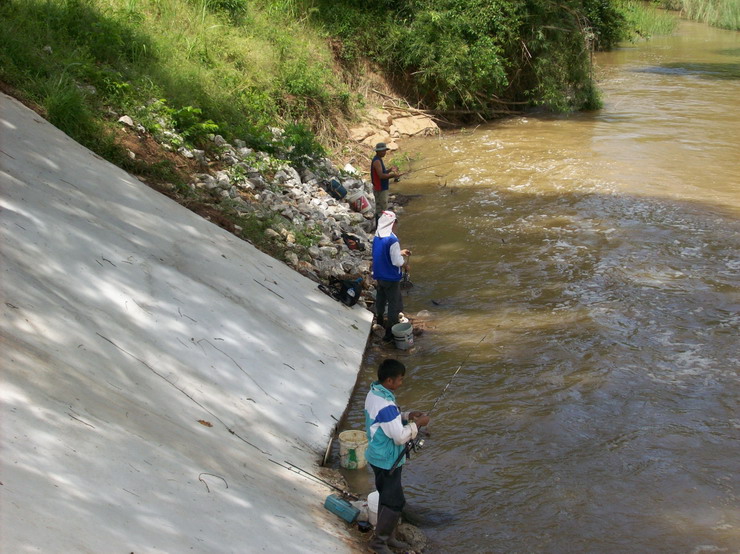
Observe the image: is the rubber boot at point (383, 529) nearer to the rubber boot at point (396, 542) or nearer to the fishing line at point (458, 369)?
the rubber boot at point (396, 542)

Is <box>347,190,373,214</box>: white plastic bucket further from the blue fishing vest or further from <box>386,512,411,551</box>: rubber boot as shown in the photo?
<box>386,512,411,551</box>: rubber boot

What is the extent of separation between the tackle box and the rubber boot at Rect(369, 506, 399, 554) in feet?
0.87

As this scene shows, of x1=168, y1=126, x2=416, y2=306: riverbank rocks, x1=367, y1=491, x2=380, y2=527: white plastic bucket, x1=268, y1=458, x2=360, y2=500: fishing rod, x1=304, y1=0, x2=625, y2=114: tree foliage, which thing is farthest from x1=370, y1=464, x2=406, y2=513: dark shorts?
x1=304, y1=0, x2=625, y2=114: tree foliage

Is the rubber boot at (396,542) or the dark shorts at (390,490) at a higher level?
the dark shorts at (390,490)

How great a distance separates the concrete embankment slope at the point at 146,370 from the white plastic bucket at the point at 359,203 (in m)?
4.46

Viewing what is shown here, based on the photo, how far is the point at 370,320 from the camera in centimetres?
918

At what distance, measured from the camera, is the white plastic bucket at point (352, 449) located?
20.5ft

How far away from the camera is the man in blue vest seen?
8602 mm

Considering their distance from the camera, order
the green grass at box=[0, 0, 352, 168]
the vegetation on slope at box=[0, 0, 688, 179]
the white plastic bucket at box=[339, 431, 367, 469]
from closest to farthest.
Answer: the white plastic bucket at box=[339, 431, 367, 469] < the green grass at box=[0, 0, 352, 168] < the vegetation on slope at box=[0, 0, 688, 179]

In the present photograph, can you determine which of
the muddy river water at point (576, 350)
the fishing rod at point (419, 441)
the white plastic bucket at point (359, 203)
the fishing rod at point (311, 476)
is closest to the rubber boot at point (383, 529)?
the fishing rod at point (419, 441)

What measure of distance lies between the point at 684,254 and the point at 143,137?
825 cm

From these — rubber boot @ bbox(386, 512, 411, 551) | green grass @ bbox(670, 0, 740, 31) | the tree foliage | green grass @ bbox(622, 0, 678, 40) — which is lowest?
rubber boot @ bbox(386, 512, 411, 551)

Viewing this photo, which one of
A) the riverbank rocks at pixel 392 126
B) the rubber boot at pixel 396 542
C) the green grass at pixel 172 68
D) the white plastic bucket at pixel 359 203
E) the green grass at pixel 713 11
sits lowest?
the rubber boot at pixel 396 542

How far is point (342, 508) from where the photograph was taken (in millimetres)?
5441
